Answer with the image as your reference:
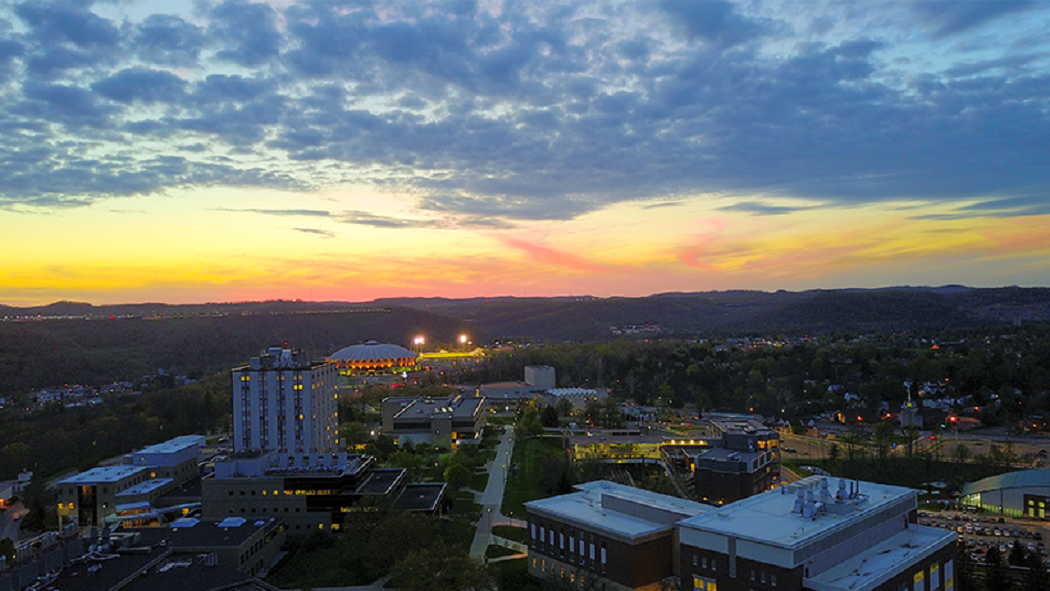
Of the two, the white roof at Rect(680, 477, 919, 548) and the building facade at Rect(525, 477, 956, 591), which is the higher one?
the white roof at Rect(680, 477, 919, 548)

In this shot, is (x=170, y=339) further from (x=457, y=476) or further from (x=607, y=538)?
(x=607, y=538)

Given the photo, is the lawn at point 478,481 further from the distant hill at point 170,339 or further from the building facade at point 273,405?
the distant hill at point 170,339

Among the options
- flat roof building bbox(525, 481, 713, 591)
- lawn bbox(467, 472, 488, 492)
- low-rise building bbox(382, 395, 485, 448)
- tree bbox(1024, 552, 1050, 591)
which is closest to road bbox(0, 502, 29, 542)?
lawn bbox(467, 472, 488, 492)

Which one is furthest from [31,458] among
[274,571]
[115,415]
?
[274,571]

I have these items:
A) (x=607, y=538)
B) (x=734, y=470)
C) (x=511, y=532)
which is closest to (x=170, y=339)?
(x=511, y=532)

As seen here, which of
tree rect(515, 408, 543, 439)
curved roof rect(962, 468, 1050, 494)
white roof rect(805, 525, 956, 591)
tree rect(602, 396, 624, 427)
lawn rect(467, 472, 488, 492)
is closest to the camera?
white roof rect(805, 525, 956, 591)

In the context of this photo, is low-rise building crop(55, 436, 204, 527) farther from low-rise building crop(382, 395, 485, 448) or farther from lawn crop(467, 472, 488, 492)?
low-rise building crop(382, 395, 485, 448)
